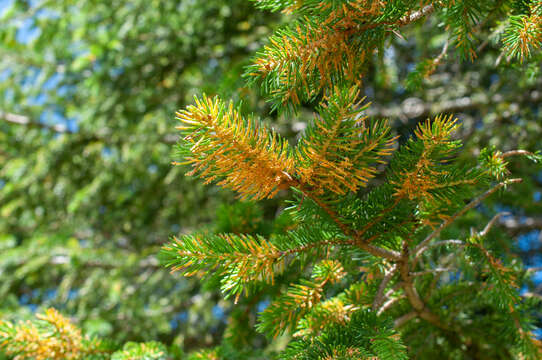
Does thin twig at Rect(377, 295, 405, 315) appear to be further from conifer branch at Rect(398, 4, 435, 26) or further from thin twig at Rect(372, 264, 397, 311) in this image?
conifer branch at Rect(398, 4, 435, 26)

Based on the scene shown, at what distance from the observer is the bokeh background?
254 cm

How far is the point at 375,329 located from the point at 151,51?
257 centimetres

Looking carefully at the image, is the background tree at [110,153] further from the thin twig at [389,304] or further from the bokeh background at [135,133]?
the thin twig at [389,304]

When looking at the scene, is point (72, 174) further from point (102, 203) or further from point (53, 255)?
point (53, 255)

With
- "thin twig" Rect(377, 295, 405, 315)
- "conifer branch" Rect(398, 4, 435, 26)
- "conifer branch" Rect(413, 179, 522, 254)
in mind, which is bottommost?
"thin twig" Rect(377, 295, 405, 315)

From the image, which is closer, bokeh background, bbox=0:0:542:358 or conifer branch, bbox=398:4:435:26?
conifer branch, bbox=398:4:435:26

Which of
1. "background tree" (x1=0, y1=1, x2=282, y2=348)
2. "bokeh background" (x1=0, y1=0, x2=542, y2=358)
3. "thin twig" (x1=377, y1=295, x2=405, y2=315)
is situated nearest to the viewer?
"thin twig" (x1=377, y1=295, x2=405, y2=315)

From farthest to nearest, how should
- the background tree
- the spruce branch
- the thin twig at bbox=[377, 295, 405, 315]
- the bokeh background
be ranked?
the background tree, the bokeh background, the thin twig at bbox=[377, 295, 405, 315], the spruce branch

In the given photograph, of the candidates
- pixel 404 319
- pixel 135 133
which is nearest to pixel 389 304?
pixel 404 319

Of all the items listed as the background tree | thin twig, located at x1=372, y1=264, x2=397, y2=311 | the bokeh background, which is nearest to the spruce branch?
thin twig, located at x1=372, y1=264, x2=397, y2=311

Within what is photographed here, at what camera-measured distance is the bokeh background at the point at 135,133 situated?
2539mm

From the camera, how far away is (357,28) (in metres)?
0.81

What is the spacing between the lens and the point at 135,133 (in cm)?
304

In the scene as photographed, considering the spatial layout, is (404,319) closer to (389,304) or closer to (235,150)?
(389,304)
